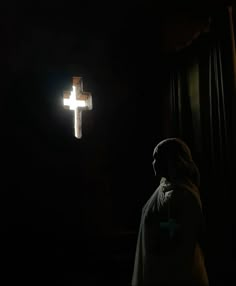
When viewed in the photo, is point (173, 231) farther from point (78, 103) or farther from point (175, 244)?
point (78, 103)

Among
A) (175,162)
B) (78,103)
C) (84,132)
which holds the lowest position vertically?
(175,162)

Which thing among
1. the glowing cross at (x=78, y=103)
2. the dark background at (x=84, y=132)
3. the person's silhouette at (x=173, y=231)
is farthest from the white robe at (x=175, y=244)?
the glowing cross at (x=78, y=103)

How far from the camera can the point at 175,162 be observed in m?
3.07

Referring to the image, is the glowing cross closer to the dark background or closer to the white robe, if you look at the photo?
the dark background

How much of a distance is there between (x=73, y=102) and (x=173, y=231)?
7.70 ft

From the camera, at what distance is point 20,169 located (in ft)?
14.5

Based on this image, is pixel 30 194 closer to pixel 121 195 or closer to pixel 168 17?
pixel 121 195

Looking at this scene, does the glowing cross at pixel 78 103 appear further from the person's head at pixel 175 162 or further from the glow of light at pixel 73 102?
the person's head at pixel 175 162

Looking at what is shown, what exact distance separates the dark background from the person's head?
170 cm

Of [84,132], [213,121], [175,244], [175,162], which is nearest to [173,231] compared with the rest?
[175,244]

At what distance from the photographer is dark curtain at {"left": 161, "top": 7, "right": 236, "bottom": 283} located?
388 centimetres

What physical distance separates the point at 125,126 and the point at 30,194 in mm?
1586

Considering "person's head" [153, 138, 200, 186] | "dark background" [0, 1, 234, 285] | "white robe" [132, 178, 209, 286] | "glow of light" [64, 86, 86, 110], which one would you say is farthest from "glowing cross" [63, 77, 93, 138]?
"white robe" [132, 178, 209, 286]

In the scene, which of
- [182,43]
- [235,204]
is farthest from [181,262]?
[182,43]
